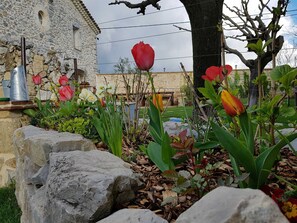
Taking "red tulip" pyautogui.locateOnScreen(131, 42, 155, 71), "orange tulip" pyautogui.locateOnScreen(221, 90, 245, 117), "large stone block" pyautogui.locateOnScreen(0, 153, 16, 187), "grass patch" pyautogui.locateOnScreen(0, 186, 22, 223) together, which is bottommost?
"grass patch" pyautogui.locateOnScreen(0, 186, 22, 223)

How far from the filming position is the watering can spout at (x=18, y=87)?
13.5ft

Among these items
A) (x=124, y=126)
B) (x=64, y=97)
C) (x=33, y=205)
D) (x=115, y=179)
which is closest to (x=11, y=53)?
(x=64, y=97)

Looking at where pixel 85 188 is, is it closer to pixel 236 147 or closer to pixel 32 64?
pixel 236 147

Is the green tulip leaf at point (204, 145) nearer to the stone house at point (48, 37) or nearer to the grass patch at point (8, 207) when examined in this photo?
the grass patch at point (8, 207)

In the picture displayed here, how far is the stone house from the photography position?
8.98 metres

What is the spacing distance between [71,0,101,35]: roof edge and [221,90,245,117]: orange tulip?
1336 centimetres

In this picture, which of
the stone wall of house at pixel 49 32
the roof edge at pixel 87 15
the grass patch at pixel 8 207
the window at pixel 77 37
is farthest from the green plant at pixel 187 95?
the roof edge at pixel 87 15

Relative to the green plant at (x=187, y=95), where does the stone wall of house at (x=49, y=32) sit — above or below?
above

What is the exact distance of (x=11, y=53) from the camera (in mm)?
8672

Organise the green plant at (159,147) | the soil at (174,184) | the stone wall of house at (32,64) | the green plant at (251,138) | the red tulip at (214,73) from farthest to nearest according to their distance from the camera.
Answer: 1. the stone wall of house at (32,64)
2. the red tulip at (214,73)
3. the green plant at (159,147)
4. the soil at (174,184)
5. the green plant at (251,138)

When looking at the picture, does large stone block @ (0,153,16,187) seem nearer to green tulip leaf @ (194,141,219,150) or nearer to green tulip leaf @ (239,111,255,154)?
green tulip leaf @ (194,141,219,150)

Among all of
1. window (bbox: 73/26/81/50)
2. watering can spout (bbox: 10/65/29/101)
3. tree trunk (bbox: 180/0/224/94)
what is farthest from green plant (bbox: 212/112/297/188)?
window (bbox: 73/26/81/50)

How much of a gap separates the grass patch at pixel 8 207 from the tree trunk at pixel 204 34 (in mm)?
2025

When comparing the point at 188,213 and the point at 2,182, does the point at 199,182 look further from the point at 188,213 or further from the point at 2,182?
the point at 2,182
